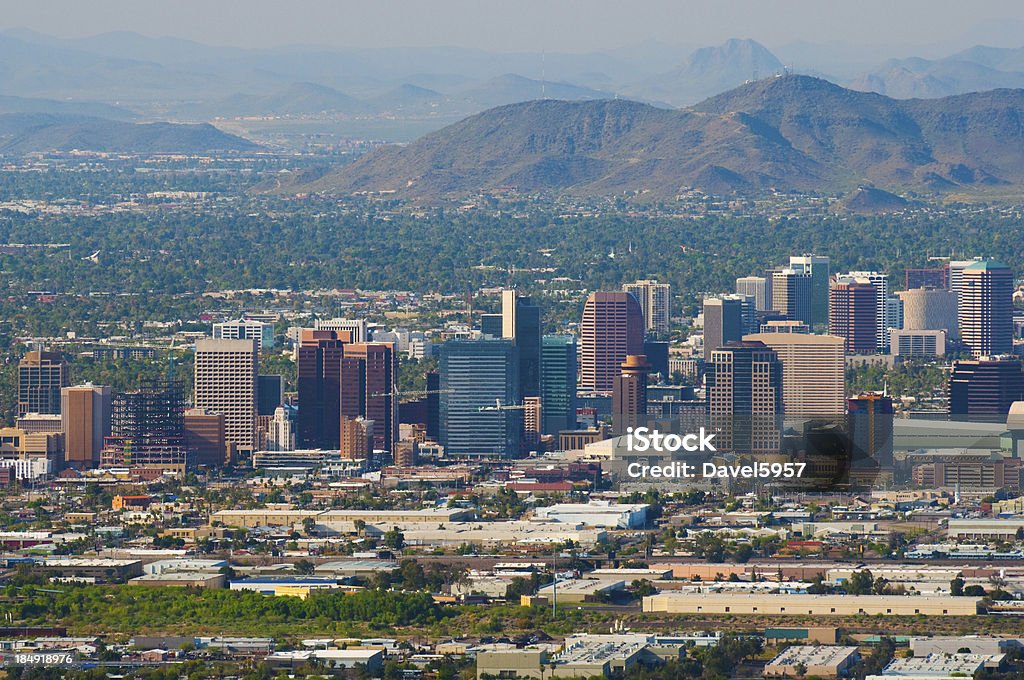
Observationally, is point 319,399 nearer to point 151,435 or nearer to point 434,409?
point 434,409

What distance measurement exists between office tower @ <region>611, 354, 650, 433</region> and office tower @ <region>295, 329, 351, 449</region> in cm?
683

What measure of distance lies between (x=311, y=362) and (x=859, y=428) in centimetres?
1727

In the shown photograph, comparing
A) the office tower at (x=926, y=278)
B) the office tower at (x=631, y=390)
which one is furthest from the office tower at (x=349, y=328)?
the office tower at (x=926, y=278)

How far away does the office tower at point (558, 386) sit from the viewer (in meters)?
93.2

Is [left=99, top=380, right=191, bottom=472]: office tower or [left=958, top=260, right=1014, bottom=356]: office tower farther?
[left=958, top=260, right=1014, bottom=356]: office tower

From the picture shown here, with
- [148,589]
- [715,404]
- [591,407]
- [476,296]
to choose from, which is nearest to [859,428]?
[715,404]


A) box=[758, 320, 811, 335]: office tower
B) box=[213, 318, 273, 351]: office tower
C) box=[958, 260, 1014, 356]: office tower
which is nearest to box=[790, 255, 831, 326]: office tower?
box=[958, 260, 1014, 356]: office tower

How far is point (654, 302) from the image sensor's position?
12475 cm

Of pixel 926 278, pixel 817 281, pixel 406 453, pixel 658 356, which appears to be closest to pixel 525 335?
pixel 406 453

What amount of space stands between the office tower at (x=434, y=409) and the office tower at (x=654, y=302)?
2903 centimetres

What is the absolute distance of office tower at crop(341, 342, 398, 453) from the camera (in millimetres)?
91125

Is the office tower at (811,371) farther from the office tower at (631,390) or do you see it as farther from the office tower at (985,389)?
the office tower at (631,390)

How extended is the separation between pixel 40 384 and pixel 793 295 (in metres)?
36.3

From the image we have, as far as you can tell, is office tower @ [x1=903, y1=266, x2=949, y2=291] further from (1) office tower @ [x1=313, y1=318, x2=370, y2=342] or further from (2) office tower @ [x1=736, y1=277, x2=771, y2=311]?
(1) office tower @ [x1=313, y1=318, x2=370, y2=342]
